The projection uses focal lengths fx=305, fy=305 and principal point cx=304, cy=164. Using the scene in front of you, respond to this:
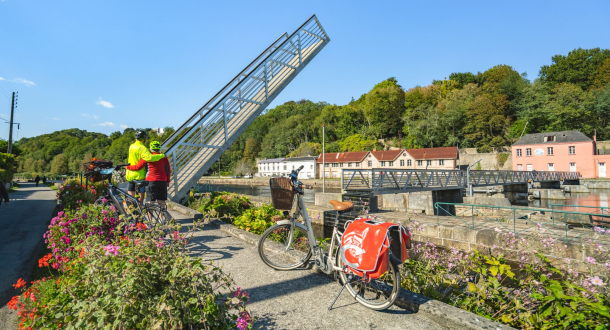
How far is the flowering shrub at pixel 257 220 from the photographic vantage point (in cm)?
715

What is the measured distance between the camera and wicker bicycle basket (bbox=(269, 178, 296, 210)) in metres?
4.11

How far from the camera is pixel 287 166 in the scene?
78938 mm

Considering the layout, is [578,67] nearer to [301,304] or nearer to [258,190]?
[258,190]

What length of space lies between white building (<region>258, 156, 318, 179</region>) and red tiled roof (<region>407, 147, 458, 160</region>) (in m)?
23.3

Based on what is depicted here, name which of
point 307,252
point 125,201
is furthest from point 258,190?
point 307,252

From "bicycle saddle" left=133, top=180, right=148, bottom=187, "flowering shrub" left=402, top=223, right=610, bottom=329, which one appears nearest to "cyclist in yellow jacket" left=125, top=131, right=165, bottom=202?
"bicycle saddle" left=133, top=180, right=148, bottom=187

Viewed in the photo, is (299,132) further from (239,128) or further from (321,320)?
(321,320)

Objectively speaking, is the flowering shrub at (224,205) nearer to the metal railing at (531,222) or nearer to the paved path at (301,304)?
the paved path at (301,304)

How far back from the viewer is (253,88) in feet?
34.7

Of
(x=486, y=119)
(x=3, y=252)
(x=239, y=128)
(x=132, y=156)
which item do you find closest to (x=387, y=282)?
(x=132, y=156)

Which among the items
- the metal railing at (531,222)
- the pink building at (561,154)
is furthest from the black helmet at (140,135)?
the pink building at (561,154)

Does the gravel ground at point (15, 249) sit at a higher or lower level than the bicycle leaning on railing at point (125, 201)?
lower

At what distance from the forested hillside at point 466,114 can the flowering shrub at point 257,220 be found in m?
48.0

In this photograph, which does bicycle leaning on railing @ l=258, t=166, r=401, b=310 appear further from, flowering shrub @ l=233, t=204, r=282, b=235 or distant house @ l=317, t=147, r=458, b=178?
distant house @ l=317, t=147, r=458, b=178
